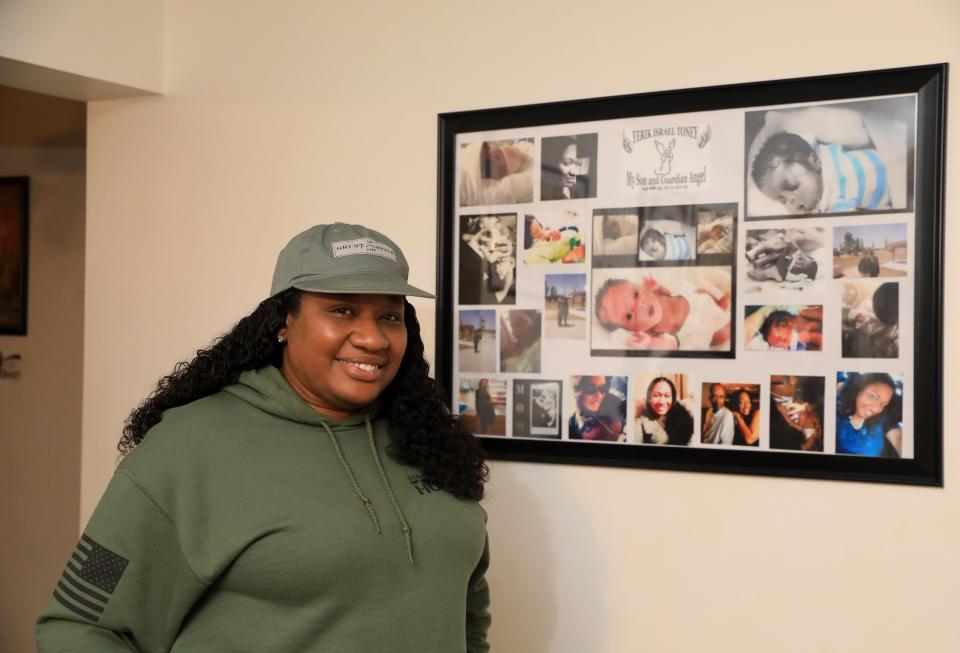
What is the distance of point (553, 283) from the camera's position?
2.23 meters

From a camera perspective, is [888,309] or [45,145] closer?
[888,309]

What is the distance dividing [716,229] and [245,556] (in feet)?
3.94

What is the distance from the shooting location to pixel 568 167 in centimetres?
222

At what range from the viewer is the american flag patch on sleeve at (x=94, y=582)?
1433 mm

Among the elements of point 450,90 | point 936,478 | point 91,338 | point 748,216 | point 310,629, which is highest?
point 450,90

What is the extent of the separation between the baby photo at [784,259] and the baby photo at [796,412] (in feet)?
0.65

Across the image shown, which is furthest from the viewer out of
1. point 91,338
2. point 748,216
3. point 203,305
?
point 91,338

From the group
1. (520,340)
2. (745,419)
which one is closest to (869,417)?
(745,419)

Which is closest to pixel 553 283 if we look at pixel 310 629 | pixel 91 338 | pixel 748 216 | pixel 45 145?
pixel 748 216

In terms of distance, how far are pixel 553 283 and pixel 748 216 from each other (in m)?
0.46

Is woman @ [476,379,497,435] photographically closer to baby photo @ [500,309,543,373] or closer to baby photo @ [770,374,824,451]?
baby photo @ [500,309,543,373]

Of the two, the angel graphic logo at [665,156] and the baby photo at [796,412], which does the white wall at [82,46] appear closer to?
the angel graphic logo at [665,156]

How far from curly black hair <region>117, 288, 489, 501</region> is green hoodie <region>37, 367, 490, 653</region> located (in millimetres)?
82

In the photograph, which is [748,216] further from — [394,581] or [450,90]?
[394,581]
